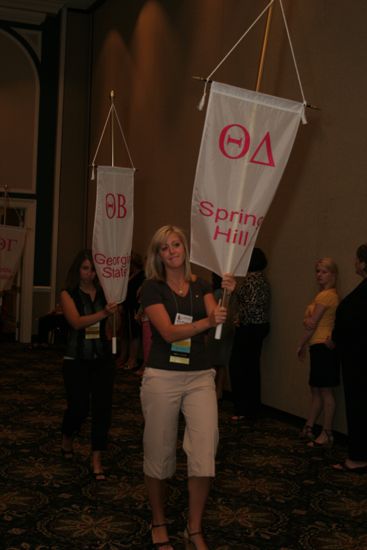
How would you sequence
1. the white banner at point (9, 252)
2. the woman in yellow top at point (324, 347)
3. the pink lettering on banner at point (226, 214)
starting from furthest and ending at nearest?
the white banner at point (9, 252)
the woman in yellow top at point (324, 347)
the pink lettering on banner at point (226, 214)

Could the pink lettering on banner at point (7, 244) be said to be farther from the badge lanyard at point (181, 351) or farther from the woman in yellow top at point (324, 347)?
the badge lanyard at point (181, 351)

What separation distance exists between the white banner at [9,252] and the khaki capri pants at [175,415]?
702 centimetres

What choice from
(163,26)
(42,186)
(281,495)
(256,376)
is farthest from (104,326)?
(42,186)

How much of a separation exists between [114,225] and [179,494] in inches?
86.1

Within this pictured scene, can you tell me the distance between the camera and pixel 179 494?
4.48 meters

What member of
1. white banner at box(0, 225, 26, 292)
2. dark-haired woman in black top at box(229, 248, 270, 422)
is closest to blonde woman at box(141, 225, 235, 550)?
dark-haired woman in black top at box(229, 248, 270, 422)

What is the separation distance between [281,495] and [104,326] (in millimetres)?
1494

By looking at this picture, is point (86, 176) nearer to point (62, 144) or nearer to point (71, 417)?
point (62, 144)

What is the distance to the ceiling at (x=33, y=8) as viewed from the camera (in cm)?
1248

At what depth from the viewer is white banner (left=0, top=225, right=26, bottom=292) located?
10.3 metres

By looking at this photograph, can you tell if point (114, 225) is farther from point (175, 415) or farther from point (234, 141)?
point (175, 415)

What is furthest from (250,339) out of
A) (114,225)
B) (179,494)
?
(179,494)

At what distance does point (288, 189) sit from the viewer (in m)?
7.18

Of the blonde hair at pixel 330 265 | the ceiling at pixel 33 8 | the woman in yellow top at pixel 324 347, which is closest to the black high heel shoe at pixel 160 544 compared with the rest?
the woman in yellow top at pixel 324 347
